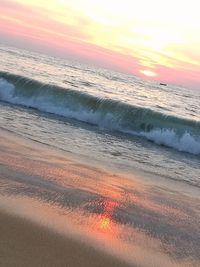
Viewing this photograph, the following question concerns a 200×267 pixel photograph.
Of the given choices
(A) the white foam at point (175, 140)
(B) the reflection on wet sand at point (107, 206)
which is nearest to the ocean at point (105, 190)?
(B) the reflection on wet sand at point (107, 206)

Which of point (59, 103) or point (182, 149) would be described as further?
point (59, 103)

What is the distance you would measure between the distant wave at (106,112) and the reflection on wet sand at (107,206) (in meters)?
7.67

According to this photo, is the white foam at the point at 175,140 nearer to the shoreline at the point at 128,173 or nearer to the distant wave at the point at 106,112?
the distant wave at the point at 106,112

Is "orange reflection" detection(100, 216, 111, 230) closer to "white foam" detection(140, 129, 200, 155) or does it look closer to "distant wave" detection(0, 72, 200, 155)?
"white foam" detection(140, 129, 200, 155)

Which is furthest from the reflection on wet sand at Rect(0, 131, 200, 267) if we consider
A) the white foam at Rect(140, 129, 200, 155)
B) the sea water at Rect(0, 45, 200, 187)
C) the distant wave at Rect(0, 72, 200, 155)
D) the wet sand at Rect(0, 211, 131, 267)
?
the distant wave at Rect(0, 72, 200, 155)

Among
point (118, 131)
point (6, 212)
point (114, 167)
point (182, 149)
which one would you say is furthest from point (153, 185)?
point (118, 131)

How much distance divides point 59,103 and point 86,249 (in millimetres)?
14862

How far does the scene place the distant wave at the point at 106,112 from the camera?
51.3 feet

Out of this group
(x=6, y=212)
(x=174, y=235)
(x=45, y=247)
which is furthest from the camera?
(x=174, y=235)

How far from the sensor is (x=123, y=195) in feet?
21.0

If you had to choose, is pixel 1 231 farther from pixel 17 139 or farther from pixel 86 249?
pixel 17 139

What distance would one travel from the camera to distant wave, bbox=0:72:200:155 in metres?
15.6

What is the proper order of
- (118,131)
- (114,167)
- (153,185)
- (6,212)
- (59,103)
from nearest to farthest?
1. (6,212)
2. (153,185)
3. (114,167)
4. (118,131)
5. (59,103)

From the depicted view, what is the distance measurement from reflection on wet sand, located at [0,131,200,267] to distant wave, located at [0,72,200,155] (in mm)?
7671
